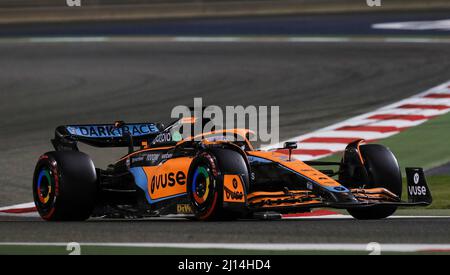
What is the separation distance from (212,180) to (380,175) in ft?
6.00

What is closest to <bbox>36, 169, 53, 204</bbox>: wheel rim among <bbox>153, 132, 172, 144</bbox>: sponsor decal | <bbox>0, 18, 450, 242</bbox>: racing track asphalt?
<bbox>153, 132, 172, 144</bbox>: sponsor decal

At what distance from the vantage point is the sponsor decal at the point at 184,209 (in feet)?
36.5

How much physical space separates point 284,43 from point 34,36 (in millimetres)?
6792

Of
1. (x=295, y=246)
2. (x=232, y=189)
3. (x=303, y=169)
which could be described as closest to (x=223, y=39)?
(x=303, y=169)

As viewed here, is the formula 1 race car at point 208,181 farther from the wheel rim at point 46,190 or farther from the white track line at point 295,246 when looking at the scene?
the white track line at point 295,246

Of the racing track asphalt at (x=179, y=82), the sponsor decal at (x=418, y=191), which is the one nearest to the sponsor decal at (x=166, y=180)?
the sponsor decal at (x=418, y=191)

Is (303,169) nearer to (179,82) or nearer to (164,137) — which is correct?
(164,137)

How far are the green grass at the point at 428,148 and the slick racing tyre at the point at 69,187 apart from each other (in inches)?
163

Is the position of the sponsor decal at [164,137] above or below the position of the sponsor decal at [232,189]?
above

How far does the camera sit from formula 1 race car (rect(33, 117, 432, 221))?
10664 millimetres

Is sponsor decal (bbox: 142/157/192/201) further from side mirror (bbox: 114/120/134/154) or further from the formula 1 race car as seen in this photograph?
side mirror (bbox: 114/120/134/154)

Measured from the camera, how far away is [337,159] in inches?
635

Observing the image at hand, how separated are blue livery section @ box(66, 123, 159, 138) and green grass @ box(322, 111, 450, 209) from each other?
3.19 meters
